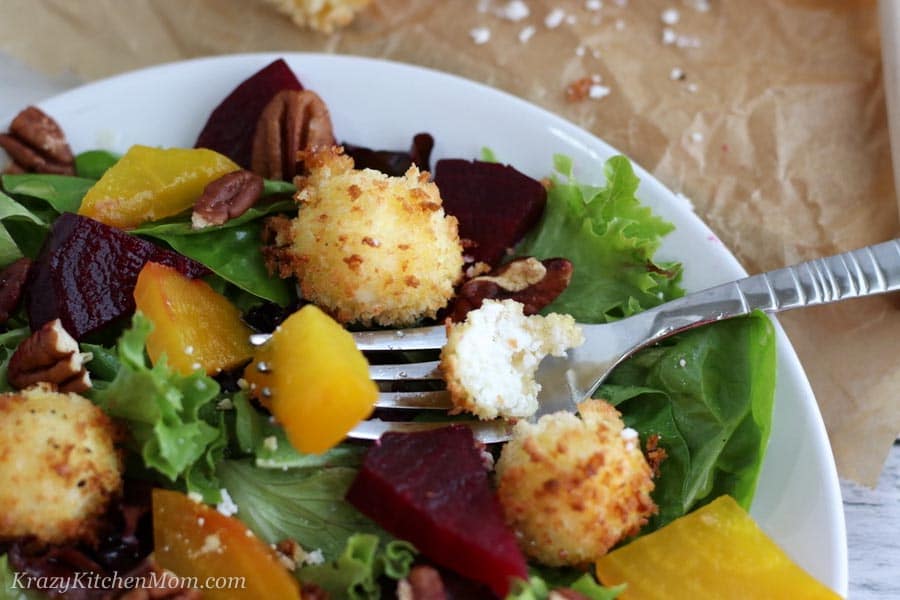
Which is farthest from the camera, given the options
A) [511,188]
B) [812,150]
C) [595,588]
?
[812,150]

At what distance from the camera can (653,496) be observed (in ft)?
6.63

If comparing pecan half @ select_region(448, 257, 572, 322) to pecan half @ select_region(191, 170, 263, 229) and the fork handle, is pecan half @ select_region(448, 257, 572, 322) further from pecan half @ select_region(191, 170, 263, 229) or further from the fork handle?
pecan half @ select_region(191, 170, 263, 229)

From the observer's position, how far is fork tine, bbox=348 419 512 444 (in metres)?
1.92

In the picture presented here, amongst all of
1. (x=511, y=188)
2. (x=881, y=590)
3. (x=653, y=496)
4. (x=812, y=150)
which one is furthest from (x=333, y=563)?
(x=812, y=150)

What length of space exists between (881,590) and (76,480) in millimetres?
2032

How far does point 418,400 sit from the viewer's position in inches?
78.2

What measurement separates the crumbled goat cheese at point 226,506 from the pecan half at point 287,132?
877 millimetres

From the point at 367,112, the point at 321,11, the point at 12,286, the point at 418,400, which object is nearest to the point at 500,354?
the point at 418,400

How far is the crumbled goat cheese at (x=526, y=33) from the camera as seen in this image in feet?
9.66

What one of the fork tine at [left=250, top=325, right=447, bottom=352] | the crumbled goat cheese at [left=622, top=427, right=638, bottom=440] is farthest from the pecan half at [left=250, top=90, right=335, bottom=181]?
the crumbled goat cheese at [left=622, top=427, right=638, bottom=440]

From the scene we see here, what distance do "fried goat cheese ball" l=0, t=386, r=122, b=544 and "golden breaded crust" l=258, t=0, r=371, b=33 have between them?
1.63m

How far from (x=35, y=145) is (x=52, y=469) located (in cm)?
104

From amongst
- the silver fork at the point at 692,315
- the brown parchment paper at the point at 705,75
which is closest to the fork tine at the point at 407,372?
the silver fork at the point at 692,315

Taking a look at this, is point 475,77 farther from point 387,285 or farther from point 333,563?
point 333,563
